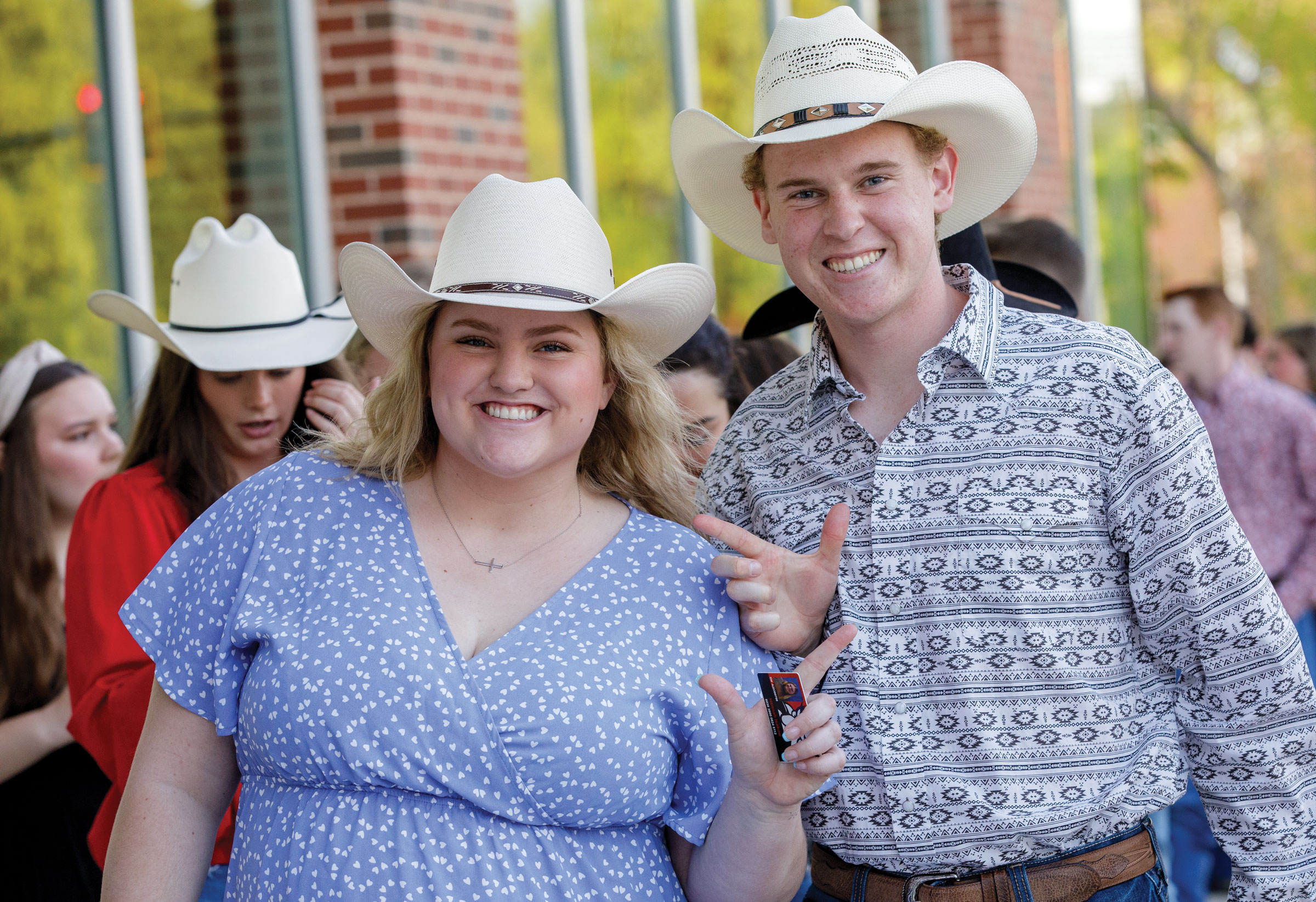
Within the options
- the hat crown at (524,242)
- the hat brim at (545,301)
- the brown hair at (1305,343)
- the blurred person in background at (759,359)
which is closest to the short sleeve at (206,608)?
the hat brim at (545,301)

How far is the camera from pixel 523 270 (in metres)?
2.32

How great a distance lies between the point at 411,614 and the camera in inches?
87.1

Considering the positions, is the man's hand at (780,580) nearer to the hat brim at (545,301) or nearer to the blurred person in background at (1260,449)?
the hat brim at (545,301)

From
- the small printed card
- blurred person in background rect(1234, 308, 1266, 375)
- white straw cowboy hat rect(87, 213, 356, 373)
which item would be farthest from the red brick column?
the small printed card

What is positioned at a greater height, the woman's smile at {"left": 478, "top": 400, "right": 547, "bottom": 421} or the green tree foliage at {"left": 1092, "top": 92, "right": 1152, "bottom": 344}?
the green tree foliage at {"left": 1092, "top": 92, "right": 1152, "bottom": 344}

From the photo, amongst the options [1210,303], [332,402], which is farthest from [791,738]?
[1210,303]

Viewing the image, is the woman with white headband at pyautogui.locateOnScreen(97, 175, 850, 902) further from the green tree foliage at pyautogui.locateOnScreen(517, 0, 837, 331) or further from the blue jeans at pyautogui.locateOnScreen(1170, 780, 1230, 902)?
the green tree foliage at pyautogui.locateOnScreen(517, 0, 837, 331)

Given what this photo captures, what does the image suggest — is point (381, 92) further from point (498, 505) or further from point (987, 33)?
point (987, 33)

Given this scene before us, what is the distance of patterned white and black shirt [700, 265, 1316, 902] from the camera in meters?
2.16

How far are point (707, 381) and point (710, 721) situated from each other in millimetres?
1498

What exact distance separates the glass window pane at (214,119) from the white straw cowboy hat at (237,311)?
160 centimetres

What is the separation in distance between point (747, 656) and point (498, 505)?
50 cm

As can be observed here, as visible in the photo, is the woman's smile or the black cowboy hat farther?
the black cowboy hat

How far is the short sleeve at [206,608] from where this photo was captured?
2.25m
